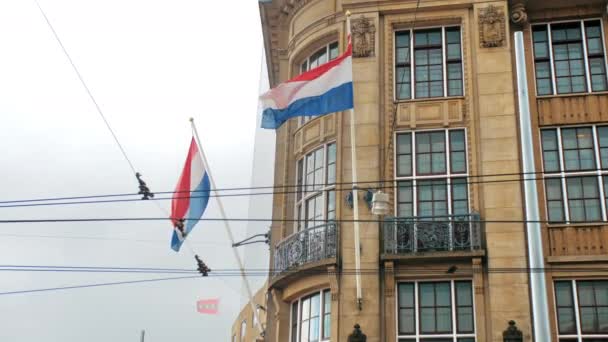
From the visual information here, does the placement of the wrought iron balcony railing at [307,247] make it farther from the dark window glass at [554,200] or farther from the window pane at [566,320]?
the window pane at [566,320]

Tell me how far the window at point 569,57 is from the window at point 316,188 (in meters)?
7.17

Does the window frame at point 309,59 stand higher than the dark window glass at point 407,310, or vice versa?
the window frame at point 309,59

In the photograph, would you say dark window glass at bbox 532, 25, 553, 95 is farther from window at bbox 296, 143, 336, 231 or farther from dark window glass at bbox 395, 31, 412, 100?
window at bbox 296, 143, 336, 231

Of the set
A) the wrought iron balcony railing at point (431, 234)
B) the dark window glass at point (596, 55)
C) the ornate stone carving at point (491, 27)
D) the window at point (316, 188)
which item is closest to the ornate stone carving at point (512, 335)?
the wrought iron balcony railing at point (431, 234)

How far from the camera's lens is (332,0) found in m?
28.5

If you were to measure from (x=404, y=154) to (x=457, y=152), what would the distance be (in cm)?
166

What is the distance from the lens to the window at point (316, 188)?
25.8 meters

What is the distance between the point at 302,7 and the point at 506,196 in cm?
1093

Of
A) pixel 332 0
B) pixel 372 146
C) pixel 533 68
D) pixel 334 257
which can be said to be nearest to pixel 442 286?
pixel 334 257

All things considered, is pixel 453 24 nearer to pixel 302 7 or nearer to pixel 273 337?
pixel 302 7

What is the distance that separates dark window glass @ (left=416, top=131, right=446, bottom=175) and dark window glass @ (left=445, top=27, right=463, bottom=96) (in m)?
1.68

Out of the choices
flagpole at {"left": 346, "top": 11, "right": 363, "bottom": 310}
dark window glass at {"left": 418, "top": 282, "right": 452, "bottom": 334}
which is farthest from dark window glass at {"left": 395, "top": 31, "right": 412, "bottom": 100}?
dark window glass at {"left": 418, "top": 282, "right": 452, "bottom": 334}

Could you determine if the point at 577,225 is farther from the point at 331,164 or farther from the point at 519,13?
the point at 331,164

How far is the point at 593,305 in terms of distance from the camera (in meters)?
22.3
